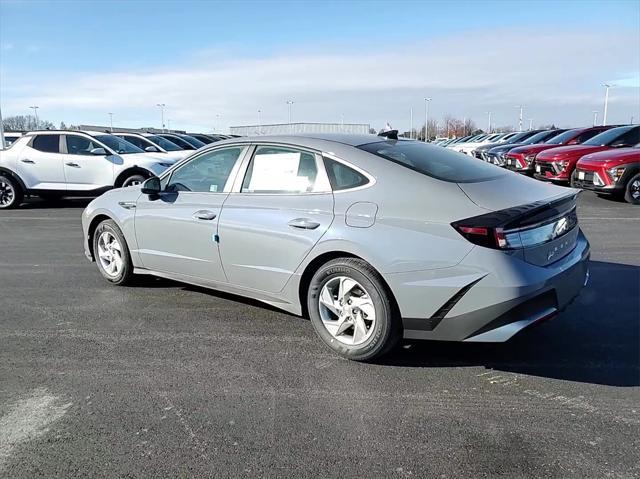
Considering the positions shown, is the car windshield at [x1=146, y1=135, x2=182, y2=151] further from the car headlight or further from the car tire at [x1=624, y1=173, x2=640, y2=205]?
the car tire at [x1=624, y1=173, x2=640, y2=205]

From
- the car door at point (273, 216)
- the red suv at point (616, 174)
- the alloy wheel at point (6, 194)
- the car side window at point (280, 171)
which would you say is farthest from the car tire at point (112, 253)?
the red suv at point (616, 174)

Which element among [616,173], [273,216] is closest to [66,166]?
[273,216]

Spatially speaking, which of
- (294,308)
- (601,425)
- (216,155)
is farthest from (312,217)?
(601,425)

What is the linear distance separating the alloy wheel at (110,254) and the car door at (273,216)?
→ 67.6 inches

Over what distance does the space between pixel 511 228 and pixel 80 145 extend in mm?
11431

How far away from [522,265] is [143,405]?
8.16 feet

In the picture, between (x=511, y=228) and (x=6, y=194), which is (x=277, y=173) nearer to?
(x=511, y=228)

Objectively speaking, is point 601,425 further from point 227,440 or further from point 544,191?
point 227,440

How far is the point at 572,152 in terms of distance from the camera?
42.6ft

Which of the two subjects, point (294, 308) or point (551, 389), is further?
point (294, 308)

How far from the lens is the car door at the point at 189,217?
4.50 m

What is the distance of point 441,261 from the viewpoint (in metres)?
3.25

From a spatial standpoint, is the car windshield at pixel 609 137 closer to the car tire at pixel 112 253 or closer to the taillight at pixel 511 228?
the taillight at pixel 511 228

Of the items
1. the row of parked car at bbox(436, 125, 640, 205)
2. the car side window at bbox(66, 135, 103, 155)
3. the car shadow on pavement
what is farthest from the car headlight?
the car side window at bbox(66, 135, 103, 155)
